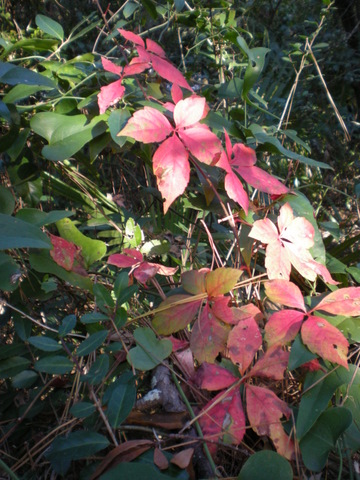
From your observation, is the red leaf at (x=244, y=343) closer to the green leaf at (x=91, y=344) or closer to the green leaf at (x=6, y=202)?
the green leaf at (x=91, y=344)

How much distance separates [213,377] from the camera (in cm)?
71

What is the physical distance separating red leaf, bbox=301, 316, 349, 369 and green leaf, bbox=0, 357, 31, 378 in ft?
1.54

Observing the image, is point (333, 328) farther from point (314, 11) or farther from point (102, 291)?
point (314, 11)

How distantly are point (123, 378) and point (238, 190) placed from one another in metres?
0.36

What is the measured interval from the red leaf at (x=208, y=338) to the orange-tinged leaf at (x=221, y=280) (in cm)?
4

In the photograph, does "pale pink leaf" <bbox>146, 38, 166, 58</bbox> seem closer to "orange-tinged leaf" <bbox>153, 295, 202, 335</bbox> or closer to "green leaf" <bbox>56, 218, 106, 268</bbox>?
"green leaf" <bbox>56, 218, 106, 268</bbox>

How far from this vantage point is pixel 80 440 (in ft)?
2.09

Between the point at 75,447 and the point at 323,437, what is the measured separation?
347mm

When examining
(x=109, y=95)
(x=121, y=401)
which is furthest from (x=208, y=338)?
(x=109, y=95)

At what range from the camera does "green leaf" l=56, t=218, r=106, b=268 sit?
898mm

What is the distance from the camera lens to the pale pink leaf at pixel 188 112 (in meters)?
0.83

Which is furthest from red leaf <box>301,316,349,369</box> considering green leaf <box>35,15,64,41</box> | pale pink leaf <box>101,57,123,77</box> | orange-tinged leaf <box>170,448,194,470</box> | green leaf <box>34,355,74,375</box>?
green leaf <box>35,15,64,41</box>

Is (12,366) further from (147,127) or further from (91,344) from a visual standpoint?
(147,127)

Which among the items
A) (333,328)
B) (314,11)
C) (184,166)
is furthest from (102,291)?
(314,11)
